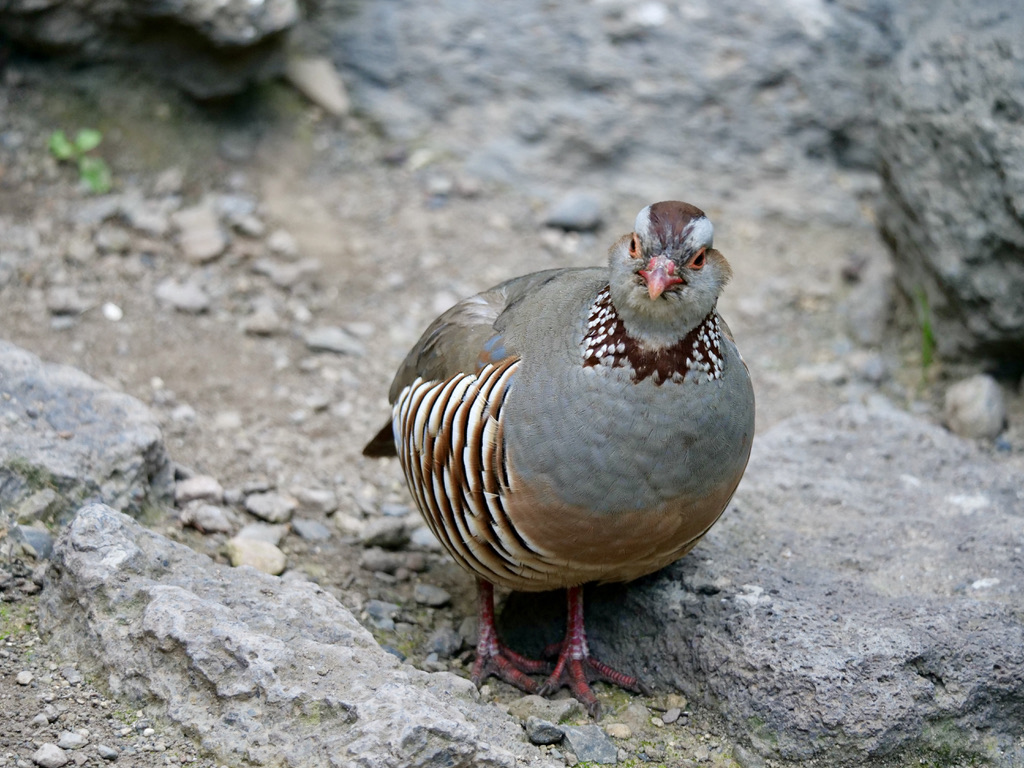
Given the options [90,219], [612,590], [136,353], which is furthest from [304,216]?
[612,590]

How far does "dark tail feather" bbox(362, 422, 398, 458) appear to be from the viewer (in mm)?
4230

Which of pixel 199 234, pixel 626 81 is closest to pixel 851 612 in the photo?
pixel 199 234

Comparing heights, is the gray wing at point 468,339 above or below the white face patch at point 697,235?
below

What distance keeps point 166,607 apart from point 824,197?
15.9 ft

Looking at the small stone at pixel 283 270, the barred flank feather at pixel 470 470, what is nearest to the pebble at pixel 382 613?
the barred flank feather at pixel 470 470

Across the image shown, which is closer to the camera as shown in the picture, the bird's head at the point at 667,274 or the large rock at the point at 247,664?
the large rock at the point at 247,664

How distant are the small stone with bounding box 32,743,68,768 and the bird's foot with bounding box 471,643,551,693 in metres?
1.43

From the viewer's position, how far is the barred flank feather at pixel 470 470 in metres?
3.41

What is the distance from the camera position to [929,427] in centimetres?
485

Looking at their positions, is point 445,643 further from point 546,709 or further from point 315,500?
point 315,500

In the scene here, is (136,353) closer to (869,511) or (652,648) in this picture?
(652,648)

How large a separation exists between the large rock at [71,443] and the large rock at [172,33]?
93.6 inches

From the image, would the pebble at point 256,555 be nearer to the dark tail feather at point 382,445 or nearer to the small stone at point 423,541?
the dark tail feather at point 382,445

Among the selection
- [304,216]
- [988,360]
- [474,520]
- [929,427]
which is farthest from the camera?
[304,216]
